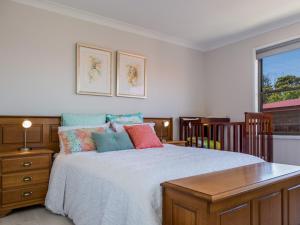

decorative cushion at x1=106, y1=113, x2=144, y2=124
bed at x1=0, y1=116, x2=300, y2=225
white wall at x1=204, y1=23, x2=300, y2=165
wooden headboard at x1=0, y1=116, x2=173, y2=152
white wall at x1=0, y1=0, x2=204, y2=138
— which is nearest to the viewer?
bed at x1=0, y1=116, x2=300, y2=225

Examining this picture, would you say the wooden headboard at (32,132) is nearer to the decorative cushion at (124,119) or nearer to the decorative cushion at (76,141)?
the decorative cushion at (76,141)

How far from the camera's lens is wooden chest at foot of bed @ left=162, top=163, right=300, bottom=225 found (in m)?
1.31

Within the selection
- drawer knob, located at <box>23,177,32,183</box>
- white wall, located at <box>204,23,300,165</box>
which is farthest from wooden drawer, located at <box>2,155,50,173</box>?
white wall, located at <box>204,23,300,165</box>

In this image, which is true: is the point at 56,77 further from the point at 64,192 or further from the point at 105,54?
the point at 64,192

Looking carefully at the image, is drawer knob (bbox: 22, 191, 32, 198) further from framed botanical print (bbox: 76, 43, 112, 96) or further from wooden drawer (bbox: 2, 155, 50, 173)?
framed botanical print (bbox: 76, 43, 112, 96)

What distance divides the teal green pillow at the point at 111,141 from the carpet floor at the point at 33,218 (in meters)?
0.79

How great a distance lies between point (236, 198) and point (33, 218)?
2.06 meters

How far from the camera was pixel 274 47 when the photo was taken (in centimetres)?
400

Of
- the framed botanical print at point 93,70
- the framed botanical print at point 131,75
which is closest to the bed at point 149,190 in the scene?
the framed botanical print at point 93,70

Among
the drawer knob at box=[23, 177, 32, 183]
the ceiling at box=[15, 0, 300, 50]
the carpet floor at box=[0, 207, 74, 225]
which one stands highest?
the ceiling at box=[15, 0, 300, 50]

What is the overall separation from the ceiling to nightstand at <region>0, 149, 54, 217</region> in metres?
2.00

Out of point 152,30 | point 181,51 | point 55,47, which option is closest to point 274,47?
point 181,51

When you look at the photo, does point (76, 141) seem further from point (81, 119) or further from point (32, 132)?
point (32, 132)

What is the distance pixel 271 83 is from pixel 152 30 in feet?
7.22
